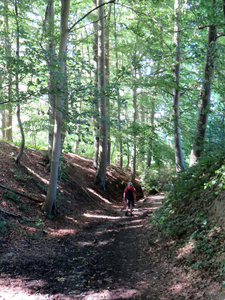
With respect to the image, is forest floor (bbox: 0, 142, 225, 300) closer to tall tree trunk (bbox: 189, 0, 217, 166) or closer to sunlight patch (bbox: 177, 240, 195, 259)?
sunlight patch (bbox: 177, 240, 195, 259)

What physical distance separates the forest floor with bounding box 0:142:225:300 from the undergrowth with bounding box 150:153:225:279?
0.23m

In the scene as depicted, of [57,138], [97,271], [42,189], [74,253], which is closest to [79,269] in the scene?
[97,271]

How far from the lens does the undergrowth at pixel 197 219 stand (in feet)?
13.8

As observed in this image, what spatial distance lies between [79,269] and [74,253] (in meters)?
1.11

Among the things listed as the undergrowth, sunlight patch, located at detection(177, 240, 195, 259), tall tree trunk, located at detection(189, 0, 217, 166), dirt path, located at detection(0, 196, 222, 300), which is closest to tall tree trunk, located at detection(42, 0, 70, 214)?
dirt path, located at detection(0, 196, 222, 300)

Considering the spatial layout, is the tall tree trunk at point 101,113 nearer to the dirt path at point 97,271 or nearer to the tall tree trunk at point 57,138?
Answer: the tall tree trunk at point 57,138

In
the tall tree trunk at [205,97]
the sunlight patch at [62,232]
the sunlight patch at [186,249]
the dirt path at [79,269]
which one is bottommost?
the sunlight patch at [62,232]

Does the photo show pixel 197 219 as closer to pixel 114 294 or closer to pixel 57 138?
pixel 114 294

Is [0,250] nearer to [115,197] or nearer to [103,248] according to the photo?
[103,248]

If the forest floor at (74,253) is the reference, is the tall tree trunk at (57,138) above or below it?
above

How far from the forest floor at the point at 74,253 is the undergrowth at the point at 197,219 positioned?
9.2 inches

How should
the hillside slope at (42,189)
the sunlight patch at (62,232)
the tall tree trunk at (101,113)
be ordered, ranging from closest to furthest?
the sunlight patch at (62,232), the hillside slope at (42,189), the tall tree trunk at (101,113)

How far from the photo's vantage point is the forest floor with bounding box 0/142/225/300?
4.21 m

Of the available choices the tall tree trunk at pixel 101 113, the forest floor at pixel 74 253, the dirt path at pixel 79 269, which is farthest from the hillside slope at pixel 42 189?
the dirt path at pixel 79 269
